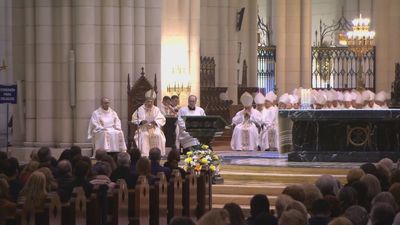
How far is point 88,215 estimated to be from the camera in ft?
32.2

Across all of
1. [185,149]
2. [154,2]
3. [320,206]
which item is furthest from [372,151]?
[320,206]

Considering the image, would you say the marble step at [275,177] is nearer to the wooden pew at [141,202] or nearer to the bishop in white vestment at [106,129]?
the bishop in white vestment at [106,129]

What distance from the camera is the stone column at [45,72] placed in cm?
2238

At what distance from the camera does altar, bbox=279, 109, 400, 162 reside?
1928 centimetres

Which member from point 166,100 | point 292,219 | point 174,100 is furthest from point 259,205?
point 174,100

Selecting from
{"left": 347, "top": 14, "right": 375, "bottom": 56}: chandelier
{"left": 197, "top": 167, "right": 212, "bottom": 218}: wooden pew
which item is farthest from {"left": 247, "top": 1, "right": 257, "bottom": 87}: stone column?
{"left": 197, "top": 167, "right": 212, "bottom": 218}: wooden pew

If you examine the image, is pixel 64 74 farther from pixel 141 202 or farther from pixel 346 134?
pixel 141 202

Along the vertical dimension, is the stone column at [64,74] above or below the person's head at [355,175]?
above

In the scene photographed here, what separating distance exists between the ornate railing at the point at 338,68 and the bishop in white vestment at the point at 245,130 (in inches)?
355

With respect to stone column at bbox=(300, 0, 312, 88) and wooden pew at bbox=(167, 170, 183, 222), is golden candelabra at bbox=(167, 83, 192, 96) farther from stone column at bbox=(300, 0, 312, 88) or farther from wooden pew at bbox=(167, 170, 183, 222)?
wooden pew at bbox=(167, 170, 183, 222)

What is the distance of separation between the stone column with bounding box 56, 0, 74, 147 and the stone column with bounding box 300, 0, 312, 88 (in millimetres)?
12973

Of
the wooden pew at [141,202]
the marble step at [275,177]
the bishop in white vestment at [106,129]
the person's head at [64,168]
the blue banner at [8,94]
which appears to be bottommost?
the marble step at [275,177]

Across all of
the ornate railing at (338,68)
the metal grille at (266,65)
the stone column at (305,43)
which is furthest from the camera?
the metal grille at (266,65)

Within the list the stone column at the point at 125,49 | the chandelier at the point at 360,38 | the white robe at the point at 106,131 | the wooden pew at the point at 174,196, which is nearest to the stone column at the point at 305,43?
the chandelier at the point at 360,38
